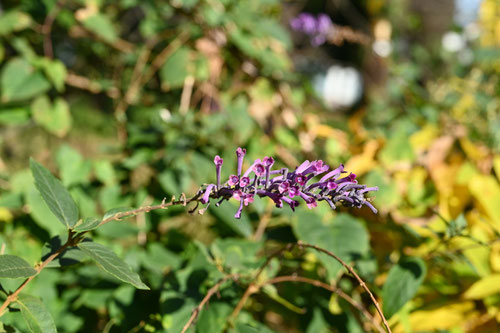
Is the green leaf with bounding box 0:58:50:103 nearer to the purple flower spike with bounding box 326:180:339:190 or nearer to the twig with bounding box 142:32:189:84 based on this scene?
the twig with bounding box 142:32:189:84

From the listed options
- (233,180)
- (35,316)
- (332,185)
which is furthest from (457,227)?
(35,316)

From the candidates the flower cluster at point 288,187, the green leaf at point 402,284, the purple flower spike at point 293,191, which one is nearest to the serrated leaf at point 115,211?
the flower cluster at point 288,187

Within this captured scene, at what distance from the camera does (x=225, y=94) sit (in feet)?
6.57

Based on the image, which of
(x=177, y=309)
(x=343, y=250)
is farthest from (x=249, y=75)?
(x=177, y=309)

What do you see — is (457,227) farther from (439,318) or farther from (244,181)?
(244,181)

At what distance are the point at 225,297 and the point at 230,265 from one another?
76mm

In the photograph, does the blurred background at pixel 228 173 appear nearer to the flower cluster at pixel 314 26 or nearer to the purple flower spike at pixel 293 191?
the flower cluster at pixel 314 26

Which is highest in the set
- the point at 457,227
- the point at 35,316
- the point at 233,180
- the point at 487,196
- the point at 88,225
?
the point at 487,196

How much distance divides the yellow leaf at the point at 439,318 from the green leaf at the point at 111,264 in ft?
2.66

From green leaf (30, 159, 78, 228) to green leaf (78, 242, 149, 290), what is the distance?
5cm

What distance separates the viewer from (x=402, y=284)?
0.94 meters

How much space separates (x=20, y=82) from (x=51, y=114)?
17cm

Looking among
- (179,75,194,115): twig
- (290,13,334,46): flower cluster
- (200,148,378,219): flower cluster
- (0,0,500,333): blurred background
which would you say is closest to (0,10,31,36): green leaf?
(0,0,500,333): blurred background

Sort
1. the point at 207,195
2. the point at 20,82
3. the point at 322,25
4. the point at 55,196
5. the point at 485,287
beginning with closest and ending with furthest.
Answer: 1. the point at 207,195
2. the point at 55,196
3. the point at 485,287
4. the point at 20,82
5. the point at 322,25
